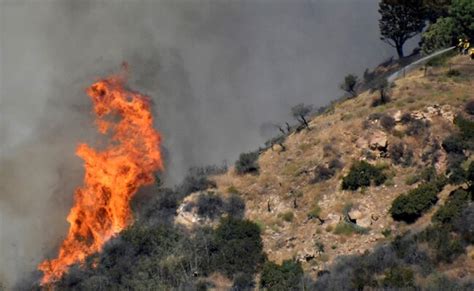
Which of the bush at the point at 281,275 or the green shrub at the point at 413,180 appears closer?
the bush at the point at 281,275

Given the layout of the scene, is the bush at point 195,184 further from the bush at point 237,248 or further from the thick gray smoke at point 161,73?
the thick gray smoke at point 161,73

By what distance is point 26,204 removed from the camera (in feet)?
241

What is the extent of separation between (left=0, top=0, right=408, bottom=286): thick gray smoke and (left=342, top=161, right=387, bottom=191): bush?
21.0m

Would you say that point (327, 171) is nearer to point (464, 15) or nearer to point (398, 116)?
point (398, 116)

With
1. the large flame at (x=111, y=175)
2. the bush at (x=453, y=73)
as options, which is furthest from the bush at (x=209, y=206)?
the bush at (x=453, y=73)

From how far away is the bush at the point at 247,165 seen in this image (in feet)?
214

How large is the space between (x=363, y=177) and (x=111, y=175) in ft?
72.6

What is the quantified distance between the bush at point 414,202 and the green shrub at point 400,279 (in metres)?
9.32

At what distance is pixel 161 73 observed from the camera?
94.4 metres

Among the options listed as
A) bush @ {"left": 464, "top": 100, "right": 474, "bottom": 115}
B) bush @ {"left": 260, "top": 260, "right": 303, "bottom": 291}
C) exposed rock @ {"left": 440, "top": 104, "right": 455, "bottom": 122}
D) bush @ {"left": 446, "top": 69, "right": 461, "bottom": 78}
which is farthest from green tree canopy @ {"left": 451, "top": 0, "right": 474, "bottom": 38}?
bush @ {"left": 260, "top": 260, "right": 303, "bottom": 291}

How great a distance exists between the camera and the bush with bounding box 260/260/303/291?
5159 centimetres

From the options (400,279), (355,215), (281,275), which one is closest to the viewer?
(400,279)

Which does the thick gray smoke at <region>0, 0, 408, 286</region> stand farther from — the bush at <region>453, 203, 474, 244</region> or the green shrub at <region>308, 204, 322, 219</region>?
the bush at <region>453, 203, 474, 244</region>

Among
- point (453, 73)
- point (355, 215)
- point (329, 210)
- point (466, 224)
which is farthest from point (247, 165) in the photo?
point (466, 224)
